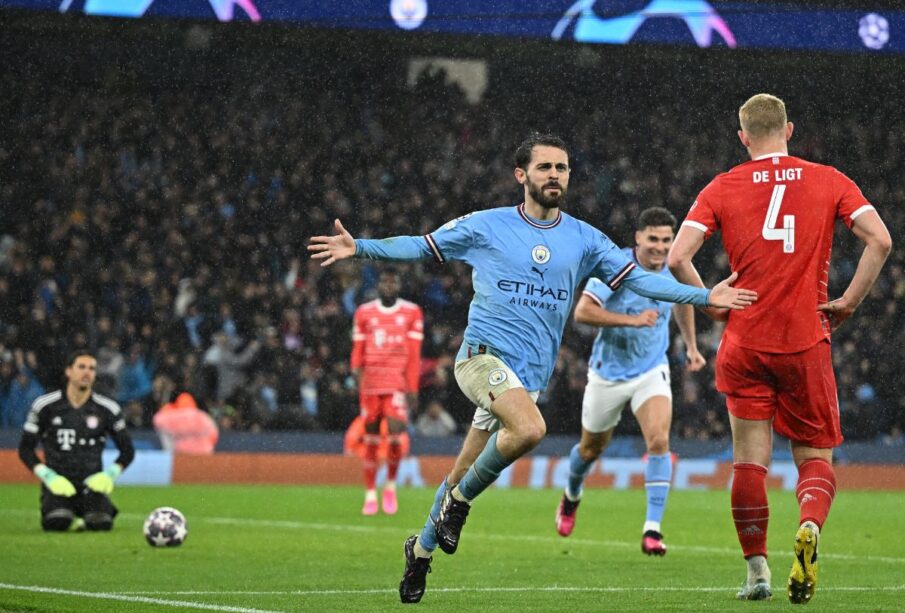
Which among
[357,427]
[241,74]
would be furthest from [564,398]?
[241,74]

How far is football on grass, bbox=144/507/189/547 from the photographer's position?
11156 mm

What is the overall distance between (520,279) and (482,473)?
1.08 meters

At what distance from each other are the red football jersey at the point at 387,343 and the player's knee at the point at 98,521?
4026mm

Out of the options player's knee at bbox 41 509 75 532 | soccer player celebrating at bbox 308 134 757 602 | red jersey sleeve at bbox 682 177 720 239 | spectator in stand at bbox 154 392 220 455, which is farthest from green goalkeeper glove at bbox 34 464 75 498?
spectator in stand at bbox 154 392 220 455

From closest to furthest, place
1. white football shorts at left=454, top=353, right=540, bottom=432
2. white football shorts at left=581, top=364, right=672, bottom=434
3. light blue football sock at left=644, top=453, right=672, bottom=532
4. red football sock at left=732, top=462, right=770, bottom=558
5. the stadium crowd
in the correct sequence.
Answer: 1. red football sock at left=732, top=462, right=770, bottom=558
2. white football shorts at left=454, top=353, right=540, bottom=432
3. light blue football sock at left=644, top=453, right=672, bottom=532
4. white football shorts at left=581, top=364, right=672, bottom=434
5. the stadium crowd

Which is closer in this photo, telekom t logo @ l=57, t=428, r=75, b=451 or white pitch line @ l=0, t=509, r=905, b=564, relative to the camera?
white pitch line @ l=0, t=509, r=905, b=564

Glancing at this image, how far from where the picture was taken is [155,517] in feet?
36.9

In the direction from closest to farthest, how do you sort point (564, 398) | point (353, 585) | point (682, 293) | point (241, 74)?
point (682, 293)
point (353, 585)
point (564, 398)
point (241, 74)

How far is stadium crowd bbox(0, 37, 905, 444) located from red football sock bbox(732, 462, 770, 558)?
13.9 metres

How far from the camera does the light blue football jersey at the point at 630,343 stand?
11234 mm

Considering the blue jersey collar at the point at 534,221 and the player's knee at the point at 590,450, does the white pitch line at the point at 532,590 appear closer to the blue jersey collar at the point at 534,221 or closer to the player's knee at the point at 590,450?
the blue jersey collar at the point at 534,221

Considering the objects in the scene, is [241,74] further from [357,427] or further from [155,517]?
[155,517]

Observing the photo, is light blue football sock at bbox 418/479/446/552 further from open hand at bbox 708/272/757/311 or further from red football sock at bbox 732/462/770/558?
open hand at bbox 708/272/757/311

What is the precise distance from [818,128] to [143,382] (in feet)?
48.2
